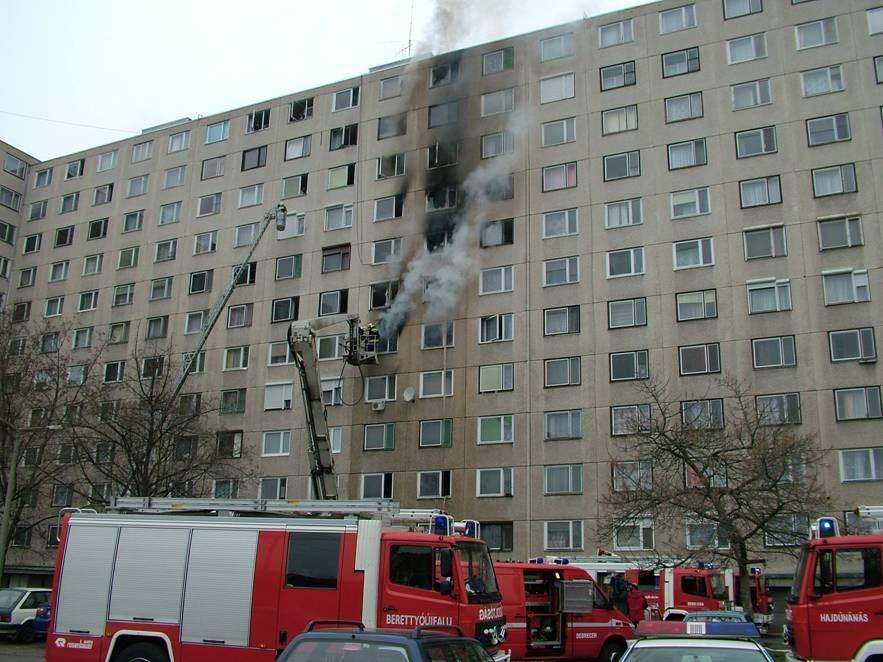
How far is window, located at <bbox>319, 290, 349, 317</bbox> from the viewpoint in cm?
4172

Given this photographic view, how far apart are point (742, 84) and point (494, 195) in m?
11.9

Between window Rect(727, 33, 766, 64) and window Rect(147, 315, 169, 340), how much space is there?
31.5 metres

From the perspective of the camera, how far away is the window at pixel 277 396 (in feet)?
137

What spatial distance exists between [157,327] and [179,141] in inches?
468

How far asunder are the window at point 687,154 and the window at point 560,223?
15.5 feet

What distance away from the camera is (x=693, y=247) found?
35.9 meters

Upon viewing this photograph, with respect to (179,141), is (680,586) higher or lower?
lower

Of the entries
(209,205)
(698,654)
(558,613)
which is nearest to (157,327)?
(209,205)

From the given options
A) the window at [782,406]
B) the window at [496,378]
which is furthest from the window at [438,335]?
the window at [782,406]

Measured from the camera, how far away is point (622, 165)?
3822 centimetres

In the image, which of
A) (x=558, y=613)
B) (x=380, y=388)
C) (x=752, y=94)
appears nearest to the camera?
(x=558, y=613)

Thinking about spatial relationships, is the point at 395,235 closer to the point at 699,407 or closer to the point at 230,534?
the point at 699,407

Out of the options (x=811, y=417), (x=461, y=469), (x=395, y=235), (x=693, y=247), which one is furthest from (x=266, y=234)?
(x=811, y=417)

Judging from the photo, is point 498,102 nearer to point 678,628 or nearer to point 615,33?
point 615,33
